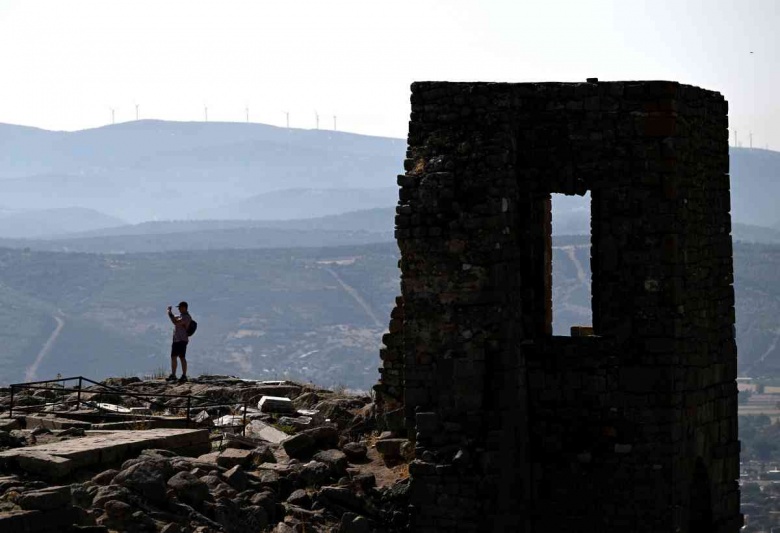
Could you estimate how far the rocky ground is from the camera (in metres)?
14.5

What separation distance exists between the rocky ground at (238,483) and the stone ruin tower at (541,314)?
864 millimetres

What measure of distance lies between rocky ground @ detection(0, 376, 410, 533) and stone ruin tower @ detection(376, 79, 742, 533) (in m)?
0.86

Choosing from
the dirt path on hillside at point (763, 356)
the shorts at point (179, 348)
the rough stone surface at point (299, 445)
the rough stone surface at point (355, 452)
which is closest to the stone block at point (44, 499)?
the rough stone surface at point (299, 445)

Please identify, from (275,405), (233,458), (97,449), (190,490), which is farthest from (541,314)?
(275,405)

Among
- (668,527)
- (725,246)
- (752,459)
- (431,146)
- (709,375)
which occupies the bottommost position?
(752,459)

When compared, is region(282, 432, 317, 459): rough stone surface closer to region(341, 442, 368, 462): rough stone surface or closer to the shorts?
region(341, 442, 368, 462): rough stone surface

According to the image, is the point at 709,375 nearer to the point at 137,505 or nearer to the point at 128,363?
the point at 137,505

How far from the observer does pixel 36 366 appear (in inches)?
7338

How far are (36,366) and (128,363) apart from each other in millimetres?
11060

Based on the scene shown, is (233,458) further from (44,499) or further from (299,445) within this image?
(44,499)

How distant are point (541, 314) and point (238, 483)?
3637 millimetres

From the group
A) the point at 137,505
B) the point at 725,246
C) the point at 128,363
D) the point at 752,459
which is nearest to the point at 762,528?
the point at 752,459

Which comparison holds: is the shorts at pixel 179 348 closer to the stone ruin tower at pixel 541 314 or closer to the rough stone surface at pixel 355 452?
the rough stone surface at pixel 355 452

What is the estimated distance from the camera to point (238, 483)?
15.8 metres
